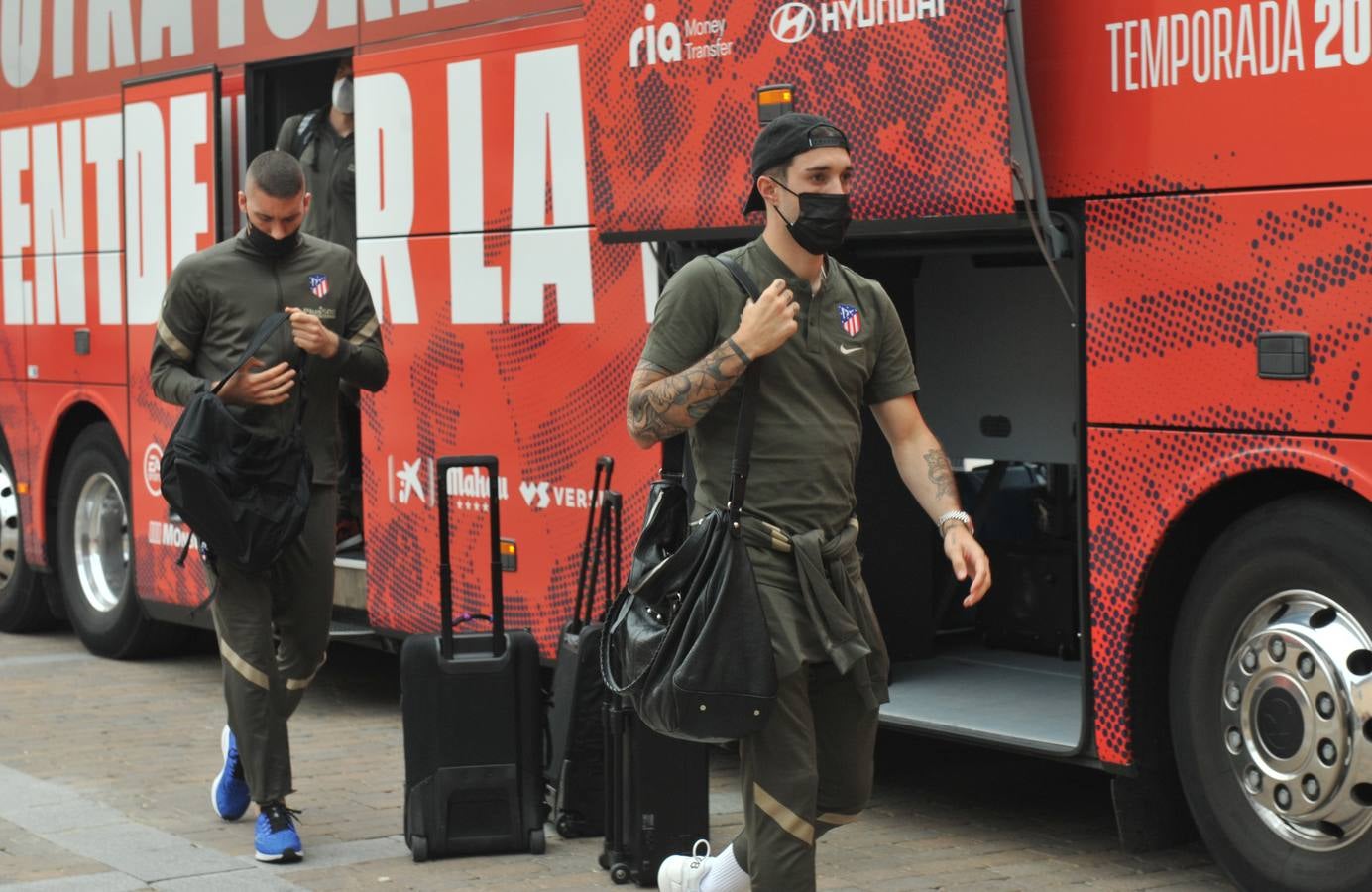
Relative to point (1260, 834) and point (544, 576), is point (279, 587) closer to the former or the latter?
point (544, 576)

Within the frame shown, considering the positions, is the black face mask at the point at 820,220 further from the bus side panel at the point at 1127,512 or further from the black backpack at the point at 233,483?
the black backpack at the point at 233,483

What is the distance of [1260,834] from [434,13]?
4560mm

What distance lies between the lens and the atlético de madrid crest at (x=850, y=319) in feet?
15.9

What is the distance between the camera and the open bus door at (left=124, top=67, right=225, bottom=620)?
9.66 m

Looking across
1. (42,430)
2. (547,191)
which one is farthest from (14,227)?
(547,191)

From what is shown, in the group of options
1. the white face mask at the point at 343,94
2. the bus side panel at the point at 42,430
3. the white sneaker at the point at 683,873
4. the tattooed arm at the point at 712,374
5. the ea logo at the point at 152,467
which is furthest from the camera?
the bus side panel at the point at 42,430

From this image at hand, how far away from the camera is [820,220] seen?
4754 mm

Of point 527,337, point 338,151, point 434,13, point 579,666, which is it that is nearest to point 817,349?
point 579,666

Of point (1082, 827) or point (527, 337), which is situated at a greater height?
point (527, 337)

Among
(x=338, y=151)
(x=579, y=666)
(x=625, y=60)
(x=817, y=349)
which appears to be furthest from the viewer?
(x=338, y=151)

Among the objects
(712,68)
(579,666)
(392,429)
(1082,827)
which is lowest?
(1082,827)

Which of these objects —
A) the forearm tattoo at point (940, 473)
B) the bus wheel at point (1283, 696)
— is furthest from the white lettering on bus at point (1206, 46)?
the forearm tattoo at point (940, 473)

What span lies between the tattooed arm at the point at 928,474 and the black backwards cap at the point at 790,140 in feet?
2.02

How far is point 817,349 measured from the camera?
4805 millimetres
